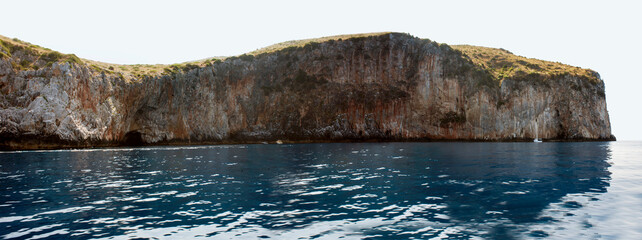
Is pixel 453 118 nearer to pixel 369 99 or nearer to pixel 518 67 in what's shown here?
pixel 369 99

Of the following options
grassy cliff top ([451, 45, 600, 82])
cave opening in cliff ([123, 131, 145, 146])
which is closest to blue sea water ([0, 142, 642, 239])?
cave opening in cliff ([123, 131, 145, 146])

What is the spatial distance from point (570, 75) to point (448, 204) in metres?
117

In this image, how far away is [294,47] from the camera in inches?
4525

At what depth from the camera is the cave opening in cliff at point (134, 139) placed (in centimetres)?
8775

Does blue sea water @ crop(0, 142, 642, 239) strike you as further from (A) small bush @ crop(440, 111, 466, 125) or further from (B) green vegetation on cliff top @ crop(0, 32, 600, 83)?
(A) small bush @ crop(440, 111, 466, 125)

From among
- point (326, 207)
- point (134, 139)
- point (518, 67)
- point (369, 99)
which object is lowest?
point (326, 207)

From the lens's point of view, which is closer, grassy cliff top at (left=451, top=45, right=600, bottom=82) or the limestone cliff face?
the limestone cliff face

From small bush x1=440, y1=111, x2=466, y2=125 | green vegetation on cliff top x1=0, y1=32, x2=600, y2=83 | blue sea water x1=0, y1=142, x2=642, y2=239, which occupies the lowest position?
blue sea water x1=0, y1=142, x2=642, y2=239

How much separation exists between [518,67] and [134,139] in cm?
11279

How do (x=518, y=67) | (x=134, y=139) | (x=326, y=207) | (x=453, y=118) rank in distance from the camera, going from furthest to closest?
(x=518, y=67), (x=453, y=118), (x=134, y=139), (x=326, y=207)

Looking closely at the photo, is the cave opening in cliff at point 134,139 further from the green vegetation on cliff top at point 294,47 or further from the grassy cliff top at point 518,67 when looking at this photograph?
the grassy cliff top at point 518,67

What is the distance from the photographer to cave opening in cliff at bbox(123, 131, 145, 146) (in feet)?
288

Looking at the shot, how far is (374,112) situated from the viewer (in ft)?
361

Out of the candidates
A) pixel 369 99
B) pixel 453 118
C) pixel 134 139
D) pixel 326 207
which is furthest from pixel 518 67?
pixel 326 207
